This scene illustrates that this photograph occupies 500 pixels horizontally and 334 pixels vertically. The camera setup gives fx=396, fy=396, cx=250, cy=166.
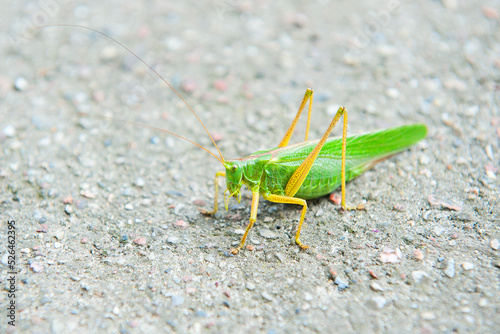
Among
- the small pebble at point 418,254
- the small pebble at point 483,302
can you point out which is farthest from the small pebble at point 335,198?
the small pebble at point 483,302

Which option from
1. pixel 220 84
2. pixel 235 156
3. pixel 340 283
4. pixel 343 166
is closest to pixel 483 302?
pixel 340 283

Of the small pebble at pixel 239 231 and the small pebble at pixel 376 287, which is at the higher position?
the small pebble at pixel 376 287

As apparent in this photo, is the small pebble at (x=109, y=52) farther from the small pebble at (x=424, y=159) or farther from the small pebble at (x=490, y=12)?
the small pebble at (x=490, y=12)

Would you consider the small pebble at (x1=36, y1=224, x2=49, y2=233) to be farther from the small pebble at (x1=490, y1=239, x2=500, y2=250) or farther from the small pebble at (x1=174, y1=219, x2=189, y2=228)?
the small pebble at (x1=490, y1=239, x2=500, y2=250)

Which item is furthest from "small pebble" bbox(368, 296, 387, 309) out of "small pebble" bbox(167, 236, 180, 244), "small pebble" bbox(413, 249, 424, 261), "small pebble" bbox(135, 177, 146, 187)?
"small pebble" bbox(135, 177, 146, 187)

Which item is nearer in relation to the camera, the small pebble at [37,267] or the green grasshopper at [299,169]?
the small pebble at [37,267]

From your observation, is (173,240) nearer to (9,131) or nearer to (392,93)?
(9,131)

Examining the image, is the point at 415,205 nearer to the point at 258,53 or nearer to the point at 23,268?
the point at 258,53
